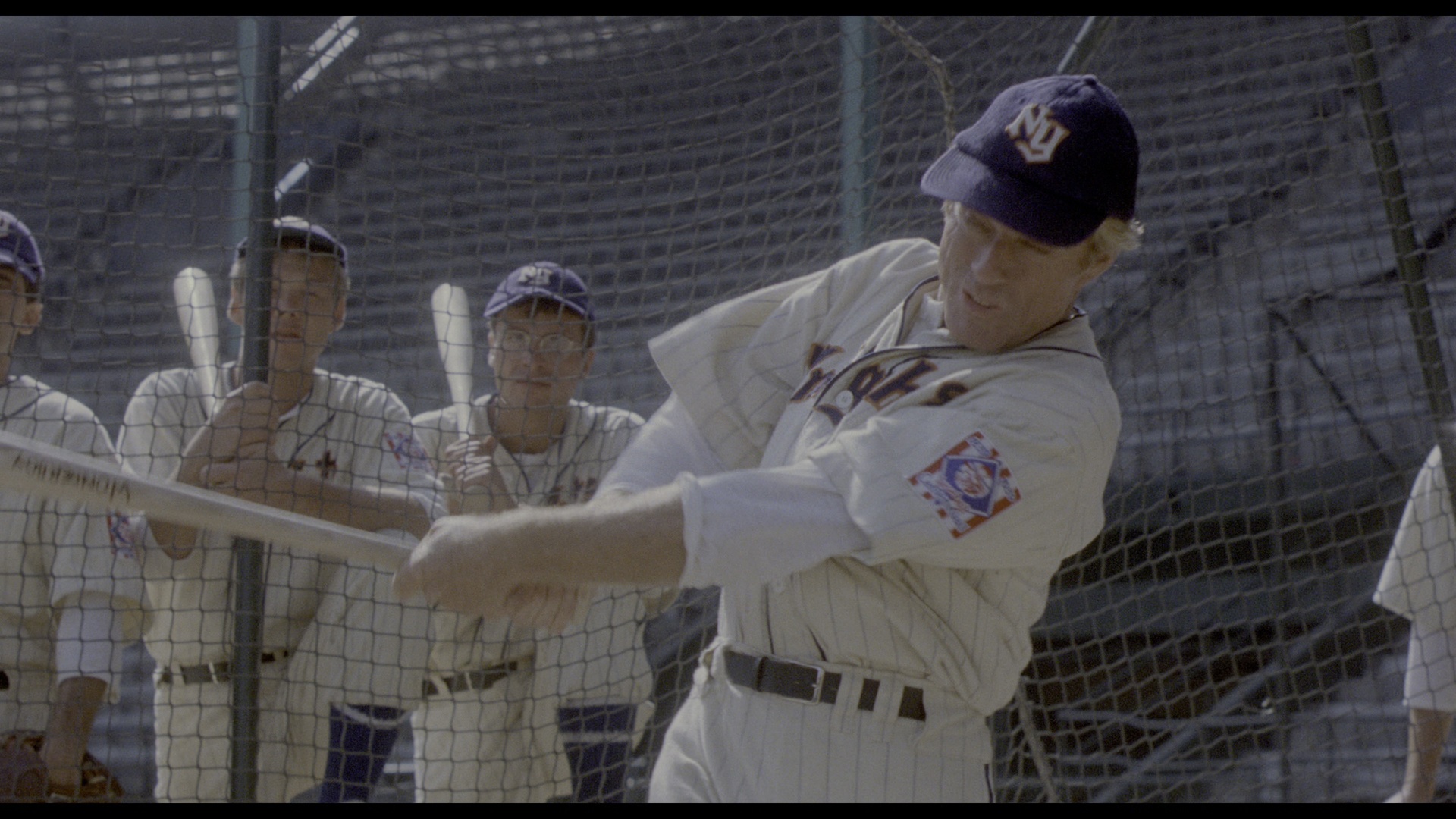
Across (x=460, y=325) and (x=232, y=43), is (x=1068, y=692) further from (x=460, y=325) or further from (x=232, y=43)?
(x=232, y=43)

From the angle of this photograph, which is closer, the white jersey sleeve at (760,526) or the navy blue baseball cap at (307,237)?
the white jersey sleeve at (760,526)

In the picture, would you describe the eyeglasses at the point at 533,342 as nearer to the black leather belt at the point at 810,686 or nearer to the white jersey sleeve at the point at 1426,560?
the black leather belt at the point at 810,686

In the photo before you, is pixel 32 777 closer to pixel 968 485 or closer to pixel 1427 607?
pixel 968 485

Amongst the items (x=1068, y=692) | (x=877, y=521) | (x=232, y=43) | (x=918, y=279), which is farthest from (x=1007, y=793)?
(x=232, y=43)

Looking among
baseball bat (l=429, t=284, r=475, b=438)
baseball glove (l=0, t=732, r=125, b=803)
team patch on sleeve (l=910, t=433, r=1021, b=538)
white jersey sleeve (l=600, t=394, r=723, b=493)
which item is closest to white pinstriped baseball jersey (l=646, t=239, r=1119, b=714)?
team patch on sleeve (l=910, t=433, r=1021, b=538)

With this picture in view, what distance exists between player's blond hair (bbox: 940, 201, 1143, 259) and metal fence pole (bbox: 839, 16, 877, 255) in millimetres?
1479

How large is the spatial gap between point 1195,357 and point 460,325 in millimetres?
2239

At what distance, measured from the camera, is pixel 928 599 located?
172 centimetres

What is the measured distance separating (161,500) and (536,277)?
5.64ft

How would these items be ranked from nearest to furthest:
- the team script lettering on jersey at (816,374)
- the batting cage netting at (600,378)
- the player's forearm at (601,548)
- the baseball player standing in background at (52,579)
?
1. the player's forearm at (601,548)
2. the team script lettering on jersey at (816,374)
3. the baseball player standing in background at (52,579)
4. the batting cage netting at (600,378)

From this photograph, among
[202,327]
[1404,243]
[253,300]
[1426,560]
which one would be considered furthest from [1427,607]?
[202,327]

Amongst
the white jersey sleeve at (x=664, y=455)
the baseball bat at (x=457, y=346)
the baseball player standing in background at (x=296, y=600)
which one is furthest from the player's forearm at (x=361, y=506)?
the white jersey sleeve at (x=664, y=455)

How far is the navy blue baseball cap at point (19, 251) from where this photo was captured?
299 centimetres

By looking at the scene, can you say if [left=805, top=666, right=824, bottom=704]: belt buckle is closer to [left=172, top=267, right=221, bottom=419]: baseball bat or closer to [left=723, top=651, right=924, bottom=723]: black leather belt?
[left=723, top=651, right=924, bottom=723]: black leather belt
